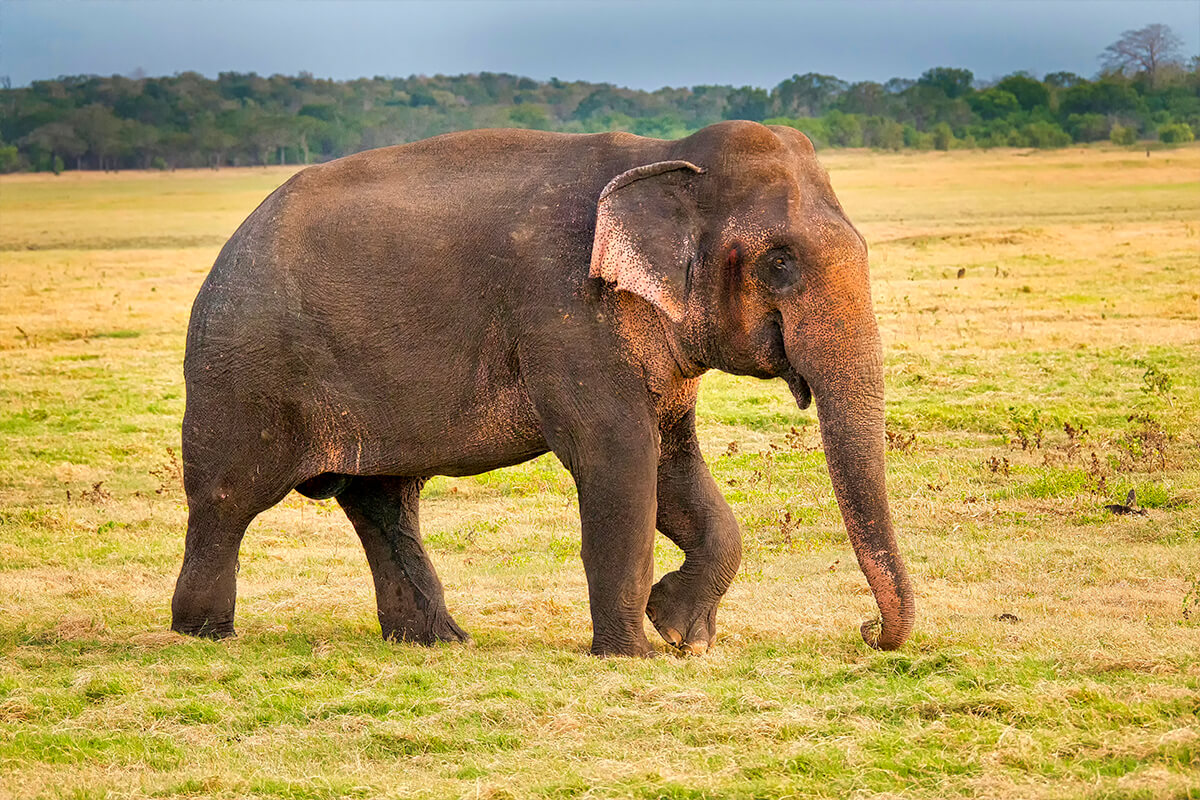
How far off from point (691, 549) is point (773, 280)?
68.3 inches

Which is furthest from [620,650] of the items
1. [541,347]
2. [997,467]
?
[997,467]

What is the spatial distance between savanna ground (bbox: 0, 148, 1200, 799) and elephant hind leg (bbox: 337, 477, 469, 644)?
224mm

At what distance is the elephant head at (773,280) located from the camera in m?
7.24

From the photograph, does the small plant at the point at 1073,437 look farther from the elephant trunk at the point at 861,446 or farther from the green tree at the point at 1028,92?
the green tree at the point at 1028,92

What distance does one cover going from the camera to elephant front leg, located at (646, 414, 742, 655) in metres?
8.38

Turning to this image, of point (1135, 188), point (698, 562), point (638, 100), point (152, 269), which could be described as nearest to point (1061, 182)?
point (1135, 188)

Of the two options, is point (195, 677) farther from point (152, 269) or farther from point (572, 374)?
point (152, 269)

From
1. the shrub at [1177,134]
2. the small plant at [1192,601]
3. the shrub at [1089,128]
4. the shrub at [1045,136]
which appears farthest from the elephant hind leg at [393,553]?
the shrub at [1089,128]

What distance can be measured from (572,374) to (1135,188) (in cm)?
4792

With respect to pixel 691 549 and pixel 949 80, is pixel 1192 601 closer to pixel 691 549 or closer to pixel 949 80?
pixel 691 549

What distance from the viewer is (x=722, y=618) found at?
909cm

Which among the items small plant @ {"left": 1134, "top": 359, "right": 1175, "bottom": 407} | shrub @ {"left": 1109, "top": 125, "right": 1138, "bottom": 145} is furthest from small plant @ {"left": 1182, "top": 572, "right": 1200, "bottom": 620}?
shrub @ {"left": 1109, "top": 125, "right": 1138, "bottom": 145}

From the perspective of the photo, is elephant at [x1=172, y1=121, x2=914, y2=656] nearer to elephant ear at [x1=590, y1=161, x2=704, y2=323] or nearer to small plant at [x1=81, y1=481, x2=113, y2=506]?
elephant ear at [x1=590, y1=161, x2=704, y2=323]

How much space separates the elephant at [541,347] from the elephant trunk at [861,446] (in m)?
0.01
